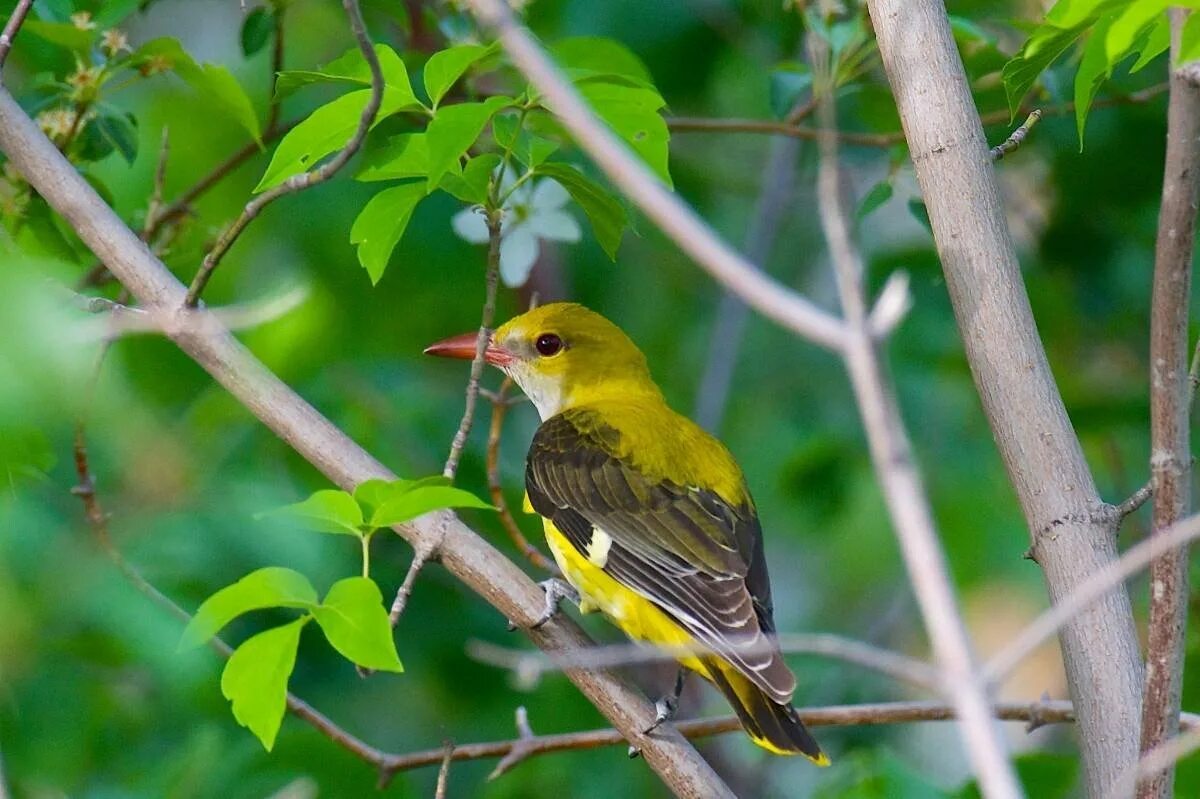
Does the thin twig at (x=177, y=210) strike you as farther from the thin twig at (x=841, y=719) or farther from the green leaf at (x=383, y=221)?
the thin twig at (x=841, y=719)

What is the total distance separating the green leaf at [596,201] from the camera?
2176mm

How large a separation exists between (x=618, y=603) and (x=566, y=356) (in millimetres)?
921

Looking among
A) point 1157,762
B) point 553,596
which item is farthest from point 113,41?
point 1157,762

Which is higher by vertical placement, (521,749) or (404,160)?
(404,160)

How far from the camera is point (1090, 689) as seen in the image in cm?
179

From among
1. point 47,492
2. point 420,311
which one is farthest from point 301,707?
point 420,311

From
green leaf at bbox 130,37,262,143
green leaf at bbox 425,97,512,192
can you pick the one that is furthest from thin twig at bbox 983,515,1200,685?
green leaf at bbox 130,37,262,143

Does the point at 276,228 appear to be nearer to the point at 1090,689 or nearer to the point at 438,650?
the point at 438,650

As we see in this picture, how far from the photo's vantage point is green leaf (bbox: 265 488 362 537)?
1.80 metres

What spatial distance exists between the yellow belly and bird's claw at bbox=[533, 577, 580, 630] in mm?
93

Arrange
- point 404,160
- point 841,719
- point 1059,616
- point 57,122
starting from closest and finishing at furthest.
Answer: point 1059,616 → point 404,160 → point 841,719 → point 57,122

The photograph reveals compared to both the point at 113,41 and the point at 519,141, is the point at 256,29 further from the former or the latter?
the point at 519,141

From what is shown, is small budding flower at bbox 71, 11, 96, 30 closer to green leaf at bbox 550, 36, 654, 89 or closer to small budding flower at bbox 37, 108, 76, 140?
small budding flower at bbox 37, 108, 76, 140

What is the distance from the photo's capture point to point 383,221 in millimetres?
2131
